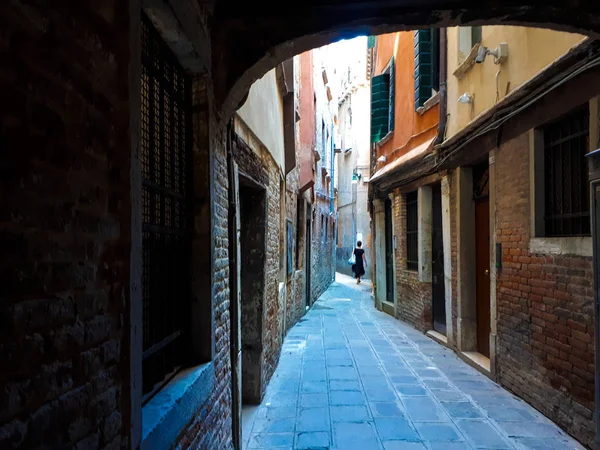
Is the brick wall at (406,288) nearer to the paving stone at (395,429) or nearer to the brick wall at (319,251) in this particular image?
the brick wall at (319,251)

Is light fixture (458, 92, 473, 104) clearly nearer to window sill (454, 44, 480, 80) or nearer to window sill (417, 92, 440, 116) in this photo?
window sill (454, 44, 480, 80)

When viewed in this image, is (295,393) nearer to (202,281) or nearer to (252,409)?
(252,409)

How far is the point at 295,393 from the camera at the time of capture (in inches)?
206

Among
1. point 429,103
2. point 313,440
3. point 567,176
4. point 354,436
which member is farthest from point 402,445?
point 429,103

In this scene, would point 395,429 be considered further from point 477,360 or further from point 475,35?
point 475,35

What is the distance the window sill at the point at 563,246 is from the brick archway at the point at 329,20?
1689mm

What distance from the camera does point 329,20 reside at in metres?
2.99

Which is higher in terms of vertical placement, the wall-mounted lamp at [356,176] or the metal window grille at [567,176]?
the wall-mounted lamp at [356,176]

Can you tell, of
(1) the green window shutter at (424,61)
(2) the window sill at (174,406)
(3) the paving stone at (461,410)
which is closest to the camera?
(2) the window sill at (174,406)

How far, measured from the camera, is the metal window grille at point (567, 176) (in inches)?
158

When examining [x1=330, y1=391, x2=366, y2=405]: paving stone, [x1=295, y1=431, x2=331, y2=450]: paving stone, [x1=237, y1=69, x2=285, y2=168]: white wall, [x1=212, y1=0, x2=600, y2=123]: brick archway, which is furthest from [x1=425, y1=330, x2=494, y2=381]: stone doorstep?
[x1=212, y1=0, x2=600, y2=123]: brick archway

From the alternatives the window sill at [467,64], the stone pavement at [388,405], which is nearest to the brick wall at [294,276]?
the stone pavement at [388,405]

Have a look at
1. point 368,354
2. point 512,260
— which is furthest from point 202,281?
point 368,354

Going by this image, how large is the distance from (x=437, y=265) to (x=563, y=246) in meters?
4.29
